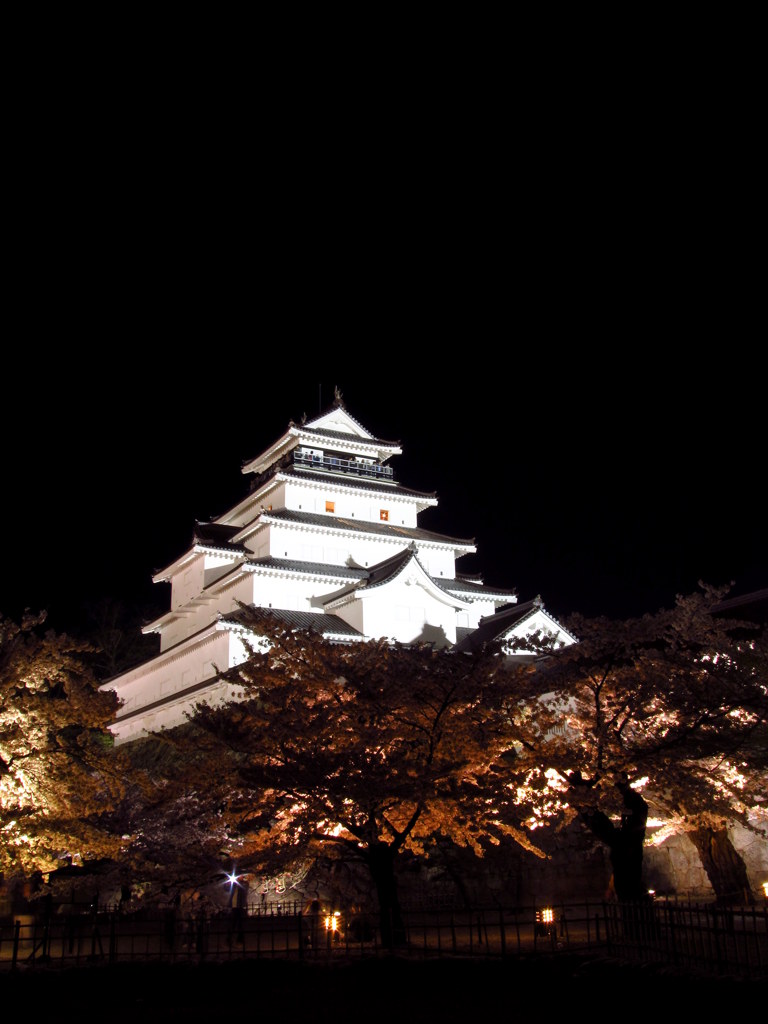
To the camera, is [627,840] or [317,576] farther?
[317,576]

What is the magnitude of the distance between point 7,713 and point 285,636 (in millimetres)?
7106

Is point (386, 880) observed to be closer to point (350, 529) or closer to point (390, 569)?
point (390, 569)

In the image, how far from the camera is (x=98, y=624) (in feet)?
213

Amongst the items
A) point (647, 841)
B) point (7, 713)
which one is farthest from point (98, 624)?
point (647, 841)

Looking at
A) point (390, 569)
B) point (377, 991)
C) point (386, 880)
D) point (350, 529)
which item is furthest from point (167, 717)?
point (377, 991)

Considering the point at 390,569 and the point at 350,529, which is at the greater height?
the point at 350,529

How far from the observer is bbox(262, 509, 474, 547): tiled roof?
45.5 meters

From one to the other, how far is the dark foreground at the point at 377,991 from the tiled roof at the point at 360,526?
2880 centimetres

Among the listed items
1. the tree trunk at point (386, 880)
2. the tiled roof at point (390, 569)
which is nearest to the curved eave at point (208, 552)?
the tiled roof at point (390, 569)

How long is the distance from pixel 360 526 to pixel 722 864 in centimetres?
2777

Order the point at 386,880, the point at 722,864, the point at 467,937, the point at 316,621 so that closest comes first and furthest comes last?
the point at 386,880 < the point at 467,937 < the point at 722,864 < the point at 316,621

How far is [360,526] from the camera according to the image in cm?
4747

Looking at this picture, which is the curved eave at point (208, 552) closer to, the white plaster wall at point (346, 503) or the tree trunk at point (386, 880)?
the white plaster wall at point (346, 503)

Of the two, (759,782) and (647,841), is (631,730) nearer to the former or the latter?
(759,782)
